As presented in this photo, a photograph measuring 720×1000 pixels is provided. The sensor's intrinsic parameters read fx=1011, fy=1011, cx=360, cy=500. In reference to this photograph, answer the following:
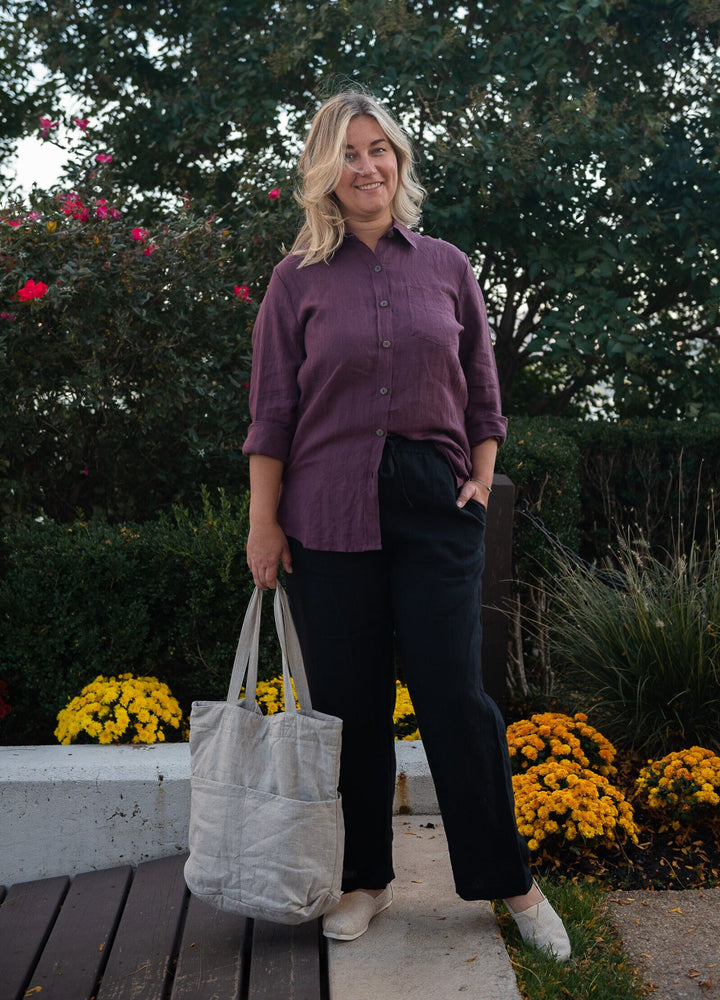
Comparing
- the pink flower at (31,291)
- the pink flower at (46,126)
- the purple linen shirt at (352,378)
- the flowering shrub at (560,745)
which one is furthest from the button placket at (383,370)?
the pink flower at (46,126)

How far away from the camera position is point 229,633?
353 centimetres

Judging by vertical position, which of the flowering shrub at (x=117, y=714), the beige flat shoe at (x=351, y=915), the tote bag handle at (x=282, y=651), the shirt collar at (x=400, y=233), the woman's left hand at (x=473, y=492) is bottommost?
the beige flat shoe at (x=351, y=915)

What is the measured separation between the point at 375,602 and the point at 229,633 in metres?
1.28

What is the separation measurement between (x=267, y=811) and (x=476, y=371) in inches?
45.8

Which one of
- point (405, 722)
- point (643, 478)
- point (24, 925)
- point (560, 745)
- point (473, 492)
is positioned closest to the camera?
point (473, 492)

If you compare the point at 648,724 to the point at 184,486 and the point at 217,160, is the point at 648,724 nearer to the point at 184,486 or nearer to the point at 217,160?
the point at 184,486

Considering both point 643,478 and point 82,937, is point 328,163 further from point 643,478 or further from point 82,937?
point 643,478

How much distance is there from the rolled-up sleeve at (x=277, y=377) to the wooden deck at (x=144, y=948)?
120cm

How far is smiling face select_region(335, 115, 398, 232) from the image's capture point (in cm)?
234

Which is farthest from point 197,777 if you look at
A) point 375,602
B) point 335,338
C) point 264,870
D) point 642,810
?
point 642,810

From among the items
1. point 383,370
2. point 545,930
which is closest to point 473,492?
point 383,370

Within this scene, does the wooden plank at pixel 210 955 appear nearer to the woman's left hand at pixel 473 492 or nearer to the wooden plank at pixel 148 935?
the wooden plank at pixel 148 935

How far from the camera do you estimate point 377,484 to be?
2271 millimetres

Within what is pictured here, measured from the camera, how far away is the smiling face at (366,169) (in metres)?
2.34
